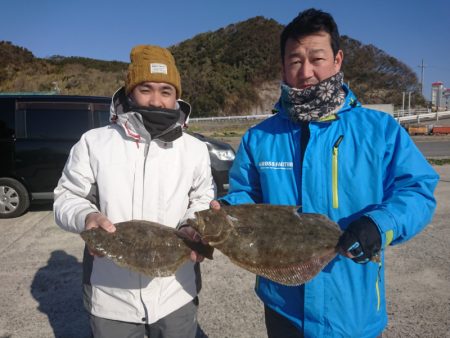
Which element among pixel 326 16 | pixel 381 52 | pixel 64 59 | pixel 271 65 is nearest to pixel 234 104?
pixel 271 65

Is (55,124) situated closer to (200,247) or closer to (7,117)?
(7,117)

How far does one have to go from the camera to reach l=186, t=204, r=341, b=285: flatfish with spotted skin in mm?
1830

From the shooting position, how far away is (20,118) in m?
6.36

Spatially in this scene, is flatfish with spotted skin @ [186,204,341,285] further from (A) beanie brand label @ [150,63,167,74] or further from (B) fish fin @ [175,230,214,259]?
(A) beanie brand label @ [150,63,167,74]

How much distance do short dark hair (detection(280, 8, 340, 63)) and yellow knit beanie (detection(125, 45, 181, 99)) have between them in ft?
2.61

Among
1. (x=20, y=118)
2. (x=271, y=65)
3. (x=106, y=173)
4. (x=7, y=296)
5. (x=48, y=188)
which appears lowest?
(x=7, y=296)

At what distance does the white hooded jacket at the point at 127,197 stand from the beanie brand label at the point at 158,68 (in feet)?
1.07

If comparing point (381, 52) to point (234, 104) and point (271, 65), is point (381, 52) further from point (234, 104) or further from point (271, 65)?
point (234, 104)

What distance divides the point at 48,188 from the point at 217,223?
547cm

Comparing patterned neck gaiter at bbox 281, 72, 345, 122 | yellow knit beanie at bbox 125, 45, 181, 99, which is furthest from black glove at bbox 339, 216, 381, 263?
yellow knit beanie at bbox 125, 45, 181, 99

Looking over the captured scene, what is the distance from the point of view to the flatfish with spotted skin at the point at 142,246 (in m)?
2.02

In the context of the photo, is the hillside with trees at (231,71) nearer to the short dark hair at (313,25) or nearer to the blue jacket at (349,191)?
the short dark hair at (313,25)

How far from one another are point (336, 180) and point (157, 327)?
140cm

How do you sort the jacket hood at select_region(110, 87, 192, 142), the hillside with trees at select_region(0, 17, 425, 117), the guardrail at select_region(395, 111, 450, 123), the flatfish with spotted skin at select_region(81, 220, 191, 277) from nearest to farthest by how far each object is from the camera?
the flatfish with spotted skin at select_region(81, 220, 191, 277) < the jacket hood at select_region(110, 87, 192, 142) < the guardrail at select_region(395, 111, 450, 123) < the hillside with trees at select_region(0, 17, 425, 117)
